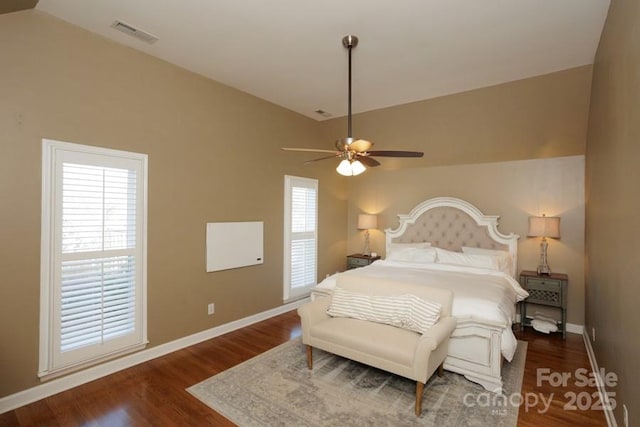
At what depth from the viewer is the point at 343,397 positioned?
2.54 meters

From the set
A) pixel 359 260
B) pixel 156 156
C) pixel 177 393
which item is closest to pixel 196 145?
pixel 156 156

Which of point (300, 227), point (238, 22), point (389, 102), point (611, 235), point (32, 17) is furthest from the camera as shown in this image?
point (300, 227)

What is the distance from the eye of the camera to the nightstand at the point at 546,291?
12.4 feet

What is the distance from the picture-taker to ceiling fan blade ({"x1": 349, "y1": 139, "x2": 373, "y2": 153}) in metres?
2.68

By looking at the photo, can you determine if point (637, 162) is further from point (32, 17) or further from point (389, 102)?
point (32, 17)

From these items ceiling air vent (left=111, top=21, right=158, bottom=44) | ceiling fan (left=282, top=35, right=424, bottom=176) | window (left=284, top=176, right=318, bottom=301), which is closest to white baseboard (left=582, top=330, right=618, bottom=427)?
ceiling fan (left=282, top=35, right=424, bottom=176)

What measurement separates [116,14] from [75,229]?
186cm

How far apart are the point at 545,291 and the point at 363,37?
3.72 m

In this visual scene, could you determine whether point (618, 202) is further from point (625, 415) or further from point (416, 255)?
point (416, 255)

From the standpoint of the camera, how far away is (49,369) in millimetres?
2566

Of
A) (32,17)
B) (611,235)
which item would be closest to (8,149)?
(32,17)

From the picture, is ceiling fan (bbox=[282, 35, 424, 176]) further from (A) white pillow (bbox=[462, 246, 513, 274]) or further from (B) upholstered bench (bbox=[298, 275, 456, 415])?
(A) white pillow (bbox=[462, 246, 513, 274])

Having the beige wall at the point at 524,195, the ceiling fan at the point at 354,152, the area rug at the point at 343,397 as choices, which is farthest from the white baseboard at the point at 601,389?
the ceiling fan at the point at 354,152

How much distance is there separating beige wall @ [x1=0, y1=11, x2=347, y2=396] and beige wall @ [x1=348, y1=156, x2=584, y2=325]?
5.89ft
